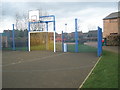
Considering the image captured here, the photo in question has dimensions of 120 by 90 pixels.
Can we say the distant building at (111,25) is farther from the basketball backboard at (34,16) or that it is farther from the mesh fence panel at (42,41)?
the basketball backboard at (34,16)

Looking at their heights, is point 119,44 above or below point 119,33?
below

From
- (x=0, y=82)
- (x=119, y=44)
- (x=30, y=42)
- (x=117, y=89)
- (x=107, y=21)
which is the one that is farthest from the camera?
(x=107, y=21)

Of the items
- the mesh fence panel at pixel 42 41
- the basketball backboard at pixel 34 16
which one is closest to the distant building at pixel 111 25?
the mesh fence panel at pixel 42 41

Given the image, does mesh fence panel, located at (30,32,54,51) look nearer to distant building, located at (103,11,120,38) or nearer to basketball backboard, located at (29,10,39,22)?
basketball backboard, located at (29,10,39,22)

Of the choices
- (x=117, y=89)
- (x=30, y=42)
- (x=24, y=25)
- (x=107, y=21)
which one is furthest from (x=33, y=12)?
(x=107, y=21)

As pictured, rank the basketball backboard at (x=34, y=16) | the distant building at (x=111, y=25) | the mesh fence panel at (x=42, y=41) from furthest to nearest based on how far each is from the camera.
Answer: the distant building at (x=111, y=25)
the mesh fence panel at (x=42, y=41)
the basketball backboard at (x=34, y=16)

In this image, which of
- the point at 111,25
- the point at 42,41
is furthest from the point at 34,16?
the point at 111,25

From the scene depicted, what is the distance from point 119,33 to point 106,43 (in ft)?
12.4

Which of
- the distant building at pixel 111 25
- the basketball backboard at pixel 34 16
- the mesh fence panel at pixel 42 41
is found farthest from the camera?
the distant building at pixel 111 25

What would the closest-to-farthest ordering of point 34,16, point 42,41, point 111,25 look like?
1. point 34,16
2. point 42,41
3. point 111,25

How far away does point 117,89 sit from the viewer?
497 centimetres

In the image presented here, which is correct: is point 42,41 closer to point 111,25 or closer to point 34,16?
point 34,16

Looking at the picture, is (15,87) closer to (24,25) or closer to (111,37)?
(111,37)

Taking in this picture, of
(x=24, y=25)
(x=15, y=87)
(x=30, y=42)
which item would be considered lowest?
(x=15, y=87)
